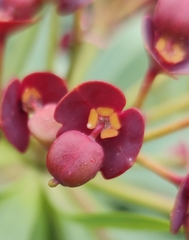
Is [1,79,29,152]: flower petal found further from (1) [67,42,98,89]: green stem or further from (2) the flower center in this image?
(1) [67,42,98,89]: green stem

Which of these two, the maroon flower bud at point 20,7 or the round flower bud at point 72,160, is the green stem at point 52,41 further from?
the round flower bud at point 72,160

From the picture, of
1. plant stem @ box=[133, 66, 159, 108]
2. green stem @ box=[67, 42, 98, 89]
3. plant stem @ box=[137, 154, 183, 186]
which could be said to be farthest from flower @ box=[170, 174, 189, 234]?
green stem @ box=[67, 42, 98, 89]

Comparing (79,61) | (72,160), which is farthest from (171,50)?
(79,61)

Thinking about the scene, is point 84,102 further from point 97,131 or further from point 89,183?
point 89,183

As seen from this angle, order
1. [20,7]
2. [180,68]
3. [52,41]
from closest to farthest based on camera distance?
[180,68] < [20,7] < [52,41]

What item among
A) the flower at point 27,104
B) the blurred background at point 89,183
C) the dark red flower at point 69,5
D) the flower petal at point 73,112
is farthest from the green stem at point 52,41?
the flower petal at point 73,112

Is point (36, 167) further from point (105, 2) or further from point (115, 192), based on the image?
point (105, 2)

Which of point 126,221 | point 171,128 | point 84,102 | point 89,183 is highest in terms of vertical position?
point 84,102
